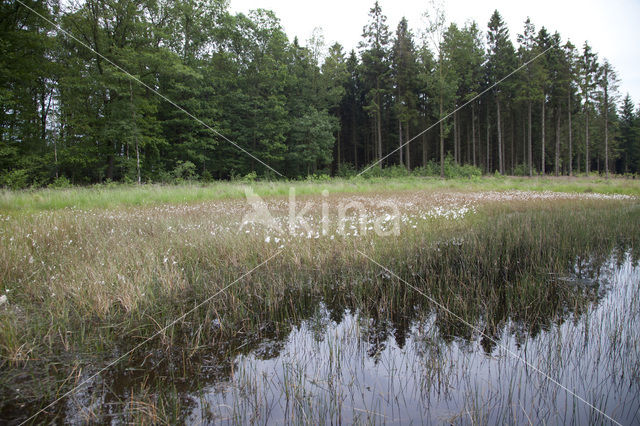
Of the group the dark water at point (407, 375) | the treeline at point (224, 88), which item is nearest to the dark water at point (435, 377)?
the dark water at point (407, 375)

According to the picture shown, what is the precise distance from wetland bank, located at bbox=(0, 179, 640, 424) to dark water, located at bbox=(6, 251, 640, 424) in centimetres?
1

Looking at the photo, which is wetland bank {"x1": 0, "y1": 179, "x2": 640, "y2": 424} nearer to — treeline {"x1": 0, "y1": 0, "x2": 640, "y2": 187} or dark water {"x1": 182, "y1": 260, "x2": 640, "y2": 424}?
dark water {"x1": 182, "y1": 260, "x2": 640, "y2": 424}

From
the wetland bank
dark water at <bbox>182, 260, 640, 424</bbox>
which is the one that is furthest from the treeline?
dark water at <bbox>182, 260, 640, 424</bbox>

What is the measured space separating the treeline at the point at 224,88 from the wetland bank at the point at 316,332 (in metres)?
14.9

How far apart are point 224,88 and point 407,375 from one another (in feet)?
115

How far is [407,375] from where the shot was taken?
228 cm

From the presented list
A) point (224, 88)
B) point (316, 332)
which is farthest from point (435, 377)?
point (224, 88)

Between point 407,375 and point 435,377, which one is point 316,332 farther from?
point 435,377

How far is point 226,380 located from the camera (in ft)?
7.22

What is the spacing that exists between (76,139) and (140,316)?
2790 centimetres

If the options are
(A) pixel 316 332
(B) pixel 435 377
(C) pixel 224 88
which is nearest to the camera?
(B) pixel 435 377

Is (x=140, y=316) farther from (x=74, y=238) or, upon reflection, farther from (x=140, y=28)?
(x=140, y=28)

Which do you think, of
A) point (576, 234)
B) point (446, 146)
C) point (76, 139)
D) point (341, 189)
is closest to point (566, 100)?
point (446, 146)

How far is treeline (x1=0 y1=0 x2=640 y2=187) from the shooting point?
69.7 ft
